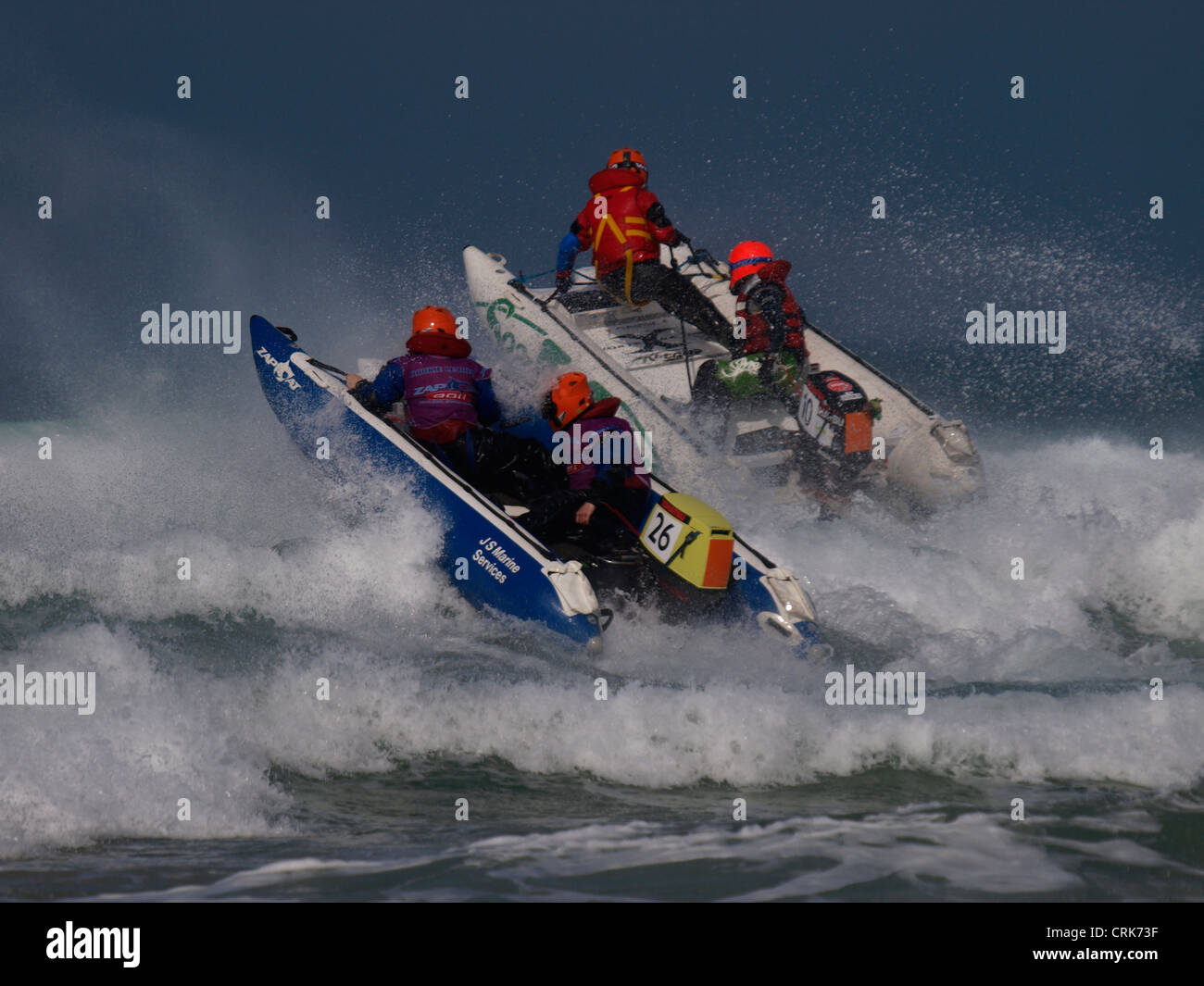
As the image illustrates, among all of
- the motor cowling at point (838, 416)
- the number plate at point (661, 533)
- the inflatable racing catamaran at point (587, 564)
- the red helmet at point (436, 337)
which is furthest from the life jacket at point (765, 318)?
the number plate at point (661, 533)

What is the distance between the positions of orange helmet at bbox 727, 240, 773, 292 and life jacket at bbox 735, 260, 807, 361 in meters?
0.09

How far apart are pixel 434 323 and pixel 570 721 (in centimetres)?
285

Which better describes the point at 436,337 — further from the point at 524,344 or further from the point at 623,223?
the point at 623,223

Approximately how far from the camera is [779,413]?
27.5ft

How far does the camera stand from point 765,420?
833 centimetres

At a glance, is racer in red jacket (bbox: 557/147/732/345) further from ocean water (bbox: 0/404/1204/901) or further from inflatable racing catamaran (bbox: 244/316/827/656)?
inflatable racing catamaran (bbox: 244/316/827/656)

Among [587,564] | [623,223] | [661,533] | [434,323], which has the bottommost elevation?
[587,564]

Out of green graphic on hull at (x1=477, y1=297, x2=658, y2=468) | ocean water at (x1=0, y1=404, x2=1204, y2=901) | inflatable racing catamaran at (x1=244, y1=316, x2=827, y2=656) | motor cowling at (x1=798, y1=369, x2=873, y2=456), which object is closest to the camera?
ocean water at (x1=0, y1=404, x2=1204, y2=901)

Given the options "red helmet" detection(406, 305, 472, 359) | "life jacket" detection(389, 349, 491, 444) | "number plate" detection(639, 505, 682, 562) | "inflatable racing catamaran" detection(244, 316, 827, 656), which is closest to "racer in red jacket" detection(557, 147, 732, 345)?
"red helmet" detection(406, 305, 472, 359)

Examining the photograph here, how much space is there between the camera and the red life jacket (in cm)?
902

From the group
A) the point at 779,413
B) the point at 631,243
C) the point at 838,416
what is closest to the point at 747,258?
the point at 631,243

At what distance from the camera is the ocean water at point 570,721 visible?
392 cm

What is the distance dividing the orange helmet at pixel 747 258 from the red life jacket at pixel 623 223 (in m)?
0.66

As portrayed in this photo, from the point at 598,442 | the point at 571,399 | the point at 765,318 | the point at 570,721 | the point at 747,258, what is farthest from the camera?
the point at 747,258
